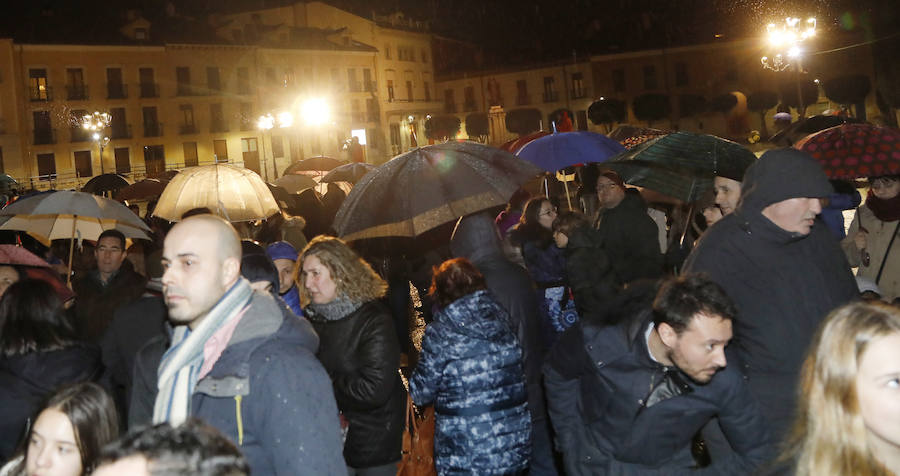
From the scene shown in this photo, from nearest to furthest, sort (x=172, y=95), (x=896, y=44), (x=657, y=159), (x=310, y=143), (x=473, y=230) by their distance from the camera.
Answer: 1. (x=473, y=230)
2. (x=657, y=159)
3. (x=896, y=44)
4. (x=172, y=95)
5. (x=310, y=143)

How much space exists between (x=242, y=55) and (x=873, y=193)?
5238 centimetres

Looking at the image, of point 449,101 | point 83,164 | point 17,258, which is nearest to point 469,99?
point 449,101

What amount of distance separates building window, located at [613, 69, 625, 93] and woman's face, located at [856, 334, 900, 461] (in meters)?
60.3

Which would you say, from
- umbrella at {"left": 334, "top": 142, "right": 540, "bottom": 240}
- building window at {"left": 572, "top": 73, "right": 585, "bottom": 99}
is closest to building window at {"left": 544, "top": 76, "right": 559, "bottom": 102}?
building window at {"left": 572, "top": 73, "right": 585, "bottom": 99}

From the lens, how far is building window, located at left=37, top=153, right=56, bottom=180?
4691 cm

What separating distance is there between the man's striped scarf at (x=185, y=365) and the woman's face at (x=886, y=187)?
509cm

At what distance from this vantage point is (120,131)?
164 feet

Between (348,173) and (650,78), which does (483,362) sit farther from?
(650,78)

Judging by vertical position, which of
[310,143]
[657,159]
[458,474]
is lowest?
[458,474]

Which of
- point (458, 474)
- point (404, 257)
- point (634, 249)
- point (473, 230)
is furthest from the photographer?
point (404, 257)

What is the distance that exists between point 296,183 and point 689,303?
11.8 metres

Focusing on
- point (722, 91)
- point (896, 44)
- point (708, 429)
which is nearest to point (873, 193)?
point (708, 429)

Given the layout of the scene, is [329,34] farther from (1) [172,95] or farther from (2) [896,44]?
(2) [896,44]

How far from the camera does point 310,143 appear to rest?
189ft
